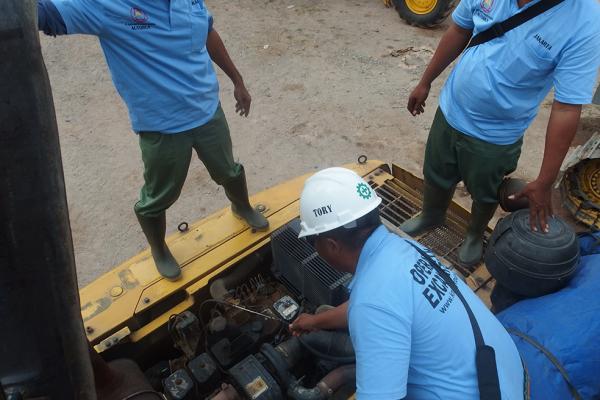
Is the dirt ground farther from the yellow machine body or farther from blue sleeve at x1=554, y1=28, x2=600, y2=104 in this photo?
blue sleeve at x1=554, y1=28, x2=600, y2=104

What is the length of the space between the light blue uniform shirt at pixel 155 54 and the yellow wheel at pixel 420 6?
5.42 m

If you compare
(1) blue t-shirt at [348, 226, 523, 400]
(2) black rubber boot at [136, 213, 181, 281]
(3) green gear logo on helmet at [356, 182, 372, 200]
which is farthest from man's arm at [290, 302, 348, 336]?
(2) black rubber boot at [136, 213, 181, 281]

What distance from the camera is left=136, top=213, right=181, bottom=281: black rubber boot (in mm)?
2545

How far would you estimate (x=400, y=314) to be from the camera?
5.21 feet

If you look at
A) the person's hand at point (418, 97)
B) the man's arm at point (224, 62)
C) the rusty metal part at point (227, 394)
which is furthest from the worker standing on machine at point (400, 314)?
the person's hand at point (418, 97)

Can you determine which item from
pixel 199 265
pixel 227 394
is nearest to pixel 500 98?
pixel 199 265

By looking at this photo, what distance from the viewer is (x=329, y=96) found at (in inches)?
236

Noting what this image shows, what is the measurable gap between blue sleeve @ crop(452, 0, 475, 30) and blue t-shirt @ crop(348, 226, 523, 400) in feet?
5.09

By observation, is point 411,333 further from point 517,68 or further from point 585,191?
point 585,191

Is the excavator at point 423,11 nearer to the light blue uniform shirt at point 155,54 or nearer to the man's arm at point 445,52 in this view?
the man's arm at point 445,52

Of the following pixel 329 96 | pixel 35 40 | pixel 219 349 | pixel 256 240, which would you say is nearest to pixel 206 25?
pixel 256 240

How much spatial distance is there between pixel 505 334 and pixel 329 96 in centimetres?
452

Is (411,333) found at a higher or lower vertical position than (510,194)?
higher

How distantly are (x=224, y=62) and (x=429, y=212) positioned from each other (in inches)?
60.4
